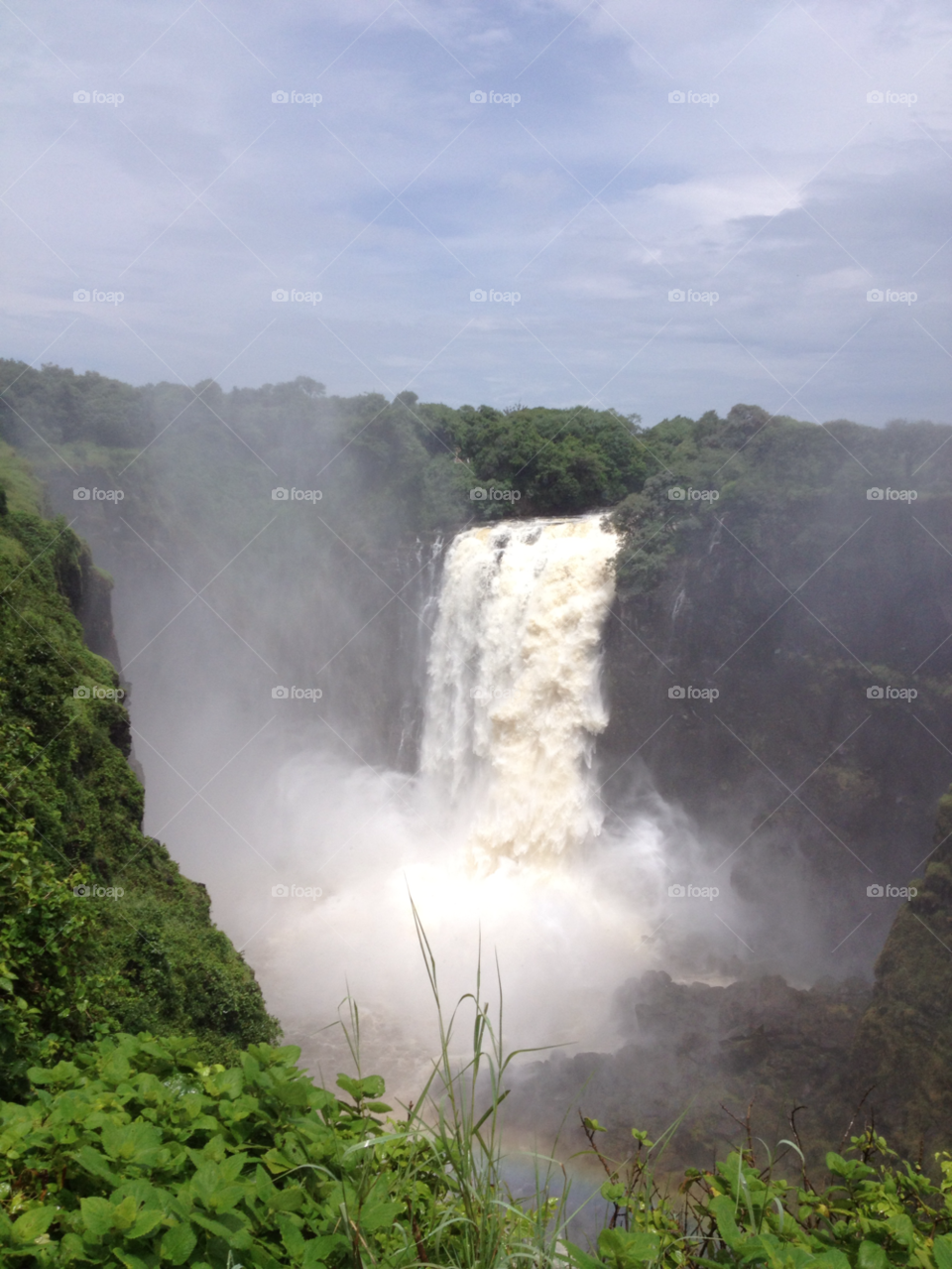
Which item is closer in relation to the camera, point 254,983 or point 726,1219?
point 726,1219

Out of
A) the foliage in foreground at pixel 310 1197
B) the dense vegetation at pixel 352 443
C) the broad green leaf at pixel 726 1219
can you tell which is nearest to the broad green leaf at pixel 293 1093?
the foliage in foreground at pixel 310 1197

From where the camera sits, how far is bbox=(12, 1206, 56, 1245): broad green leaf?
217cm

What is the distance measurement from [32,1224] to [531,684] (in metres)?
22.2

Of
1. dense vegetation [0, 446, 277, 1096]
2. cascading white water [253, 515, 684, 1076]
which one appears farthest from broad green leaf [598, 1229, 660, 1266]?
cascading white water [253, 515, 684, 1076]

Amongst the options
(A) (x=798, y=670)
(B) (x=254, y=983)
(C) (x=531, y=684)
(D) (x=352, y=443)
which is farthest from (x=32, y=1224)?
(D) (x=352, y=443)

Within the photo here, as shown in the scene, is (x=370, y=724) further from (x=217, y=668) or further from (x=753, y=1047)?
(x=753, y=1047)

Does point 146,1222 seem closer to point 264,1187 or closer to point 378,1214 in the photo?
point 264,1187

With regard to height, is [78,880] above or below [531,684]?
below

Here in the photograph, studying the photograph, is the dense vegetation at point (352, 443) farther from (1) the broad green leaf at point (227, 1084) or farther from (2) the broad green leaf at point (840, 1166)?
(2) the broad green leaf at point (840, 1166)

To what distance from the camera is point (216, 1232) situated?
2178 millimetres

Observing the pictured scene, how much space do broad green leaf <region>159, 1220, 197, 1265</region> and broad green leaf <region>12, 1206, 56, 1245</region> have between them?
283mm

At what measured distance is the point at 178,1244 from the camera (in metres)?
2.17

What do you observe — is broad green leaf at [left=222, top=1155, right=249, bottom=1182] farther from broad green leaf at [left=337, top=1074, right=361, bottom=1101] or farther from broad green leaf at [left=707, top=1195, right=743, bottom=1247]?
broad green leaf at [left=707, top=1195, right=743, bottom=1247]

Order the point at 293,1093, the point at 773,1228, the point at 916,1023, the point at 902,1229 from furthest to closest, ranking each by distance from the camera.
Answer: the point at 916,1023 < the point at 293,1093 < the point at 773,1228 < the point at 902,1229
